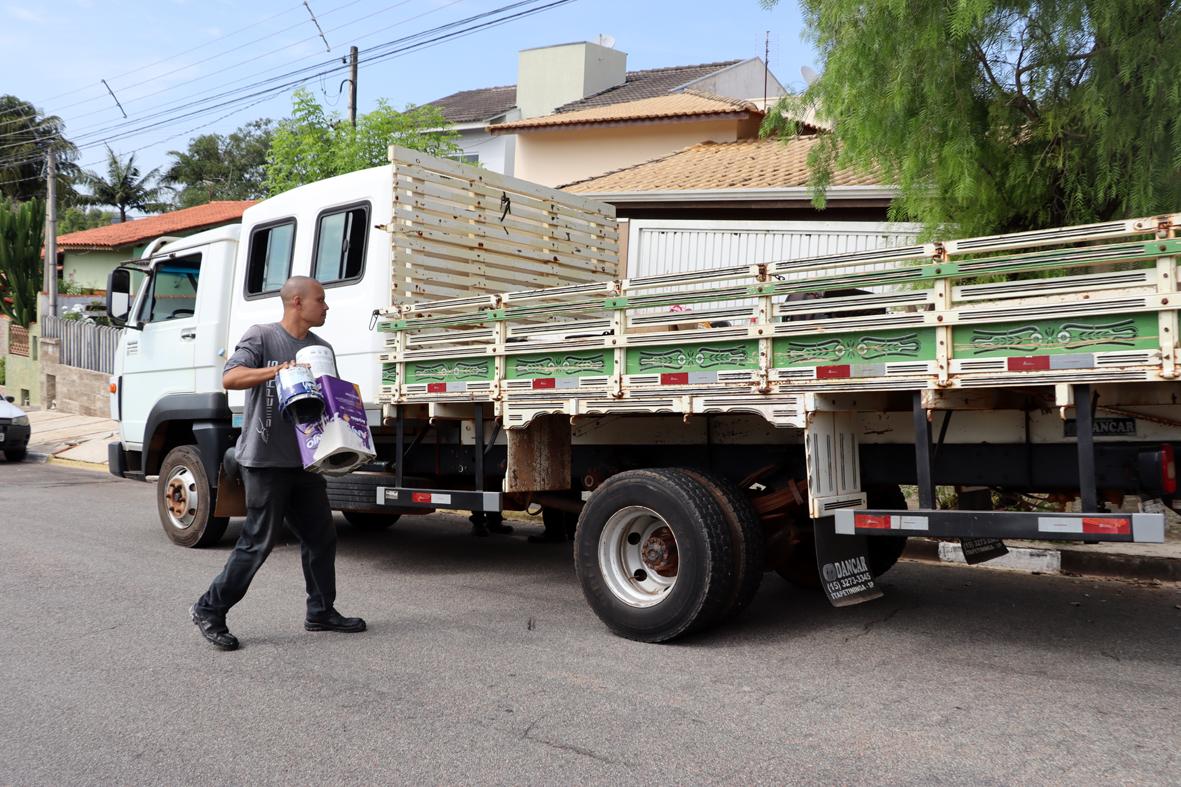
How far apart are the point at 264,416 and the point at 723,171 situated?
35.5ft

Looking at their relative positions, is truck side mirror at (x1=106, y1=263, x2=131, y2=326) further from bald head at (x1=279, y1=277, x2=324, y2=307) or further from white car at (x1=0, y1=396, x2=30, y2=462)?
white car at (x1=0, y1=396, x2=30, y2=462)

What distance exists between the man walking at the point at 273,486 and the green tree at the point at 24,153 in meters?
47.1

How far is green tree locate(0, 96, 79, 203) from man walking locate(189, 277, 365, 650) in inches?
1855

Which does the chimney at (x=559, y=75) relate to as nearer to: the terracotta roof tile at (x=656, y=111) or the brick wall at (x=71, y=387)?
the terracotta roof tile at (x=656, y=111)

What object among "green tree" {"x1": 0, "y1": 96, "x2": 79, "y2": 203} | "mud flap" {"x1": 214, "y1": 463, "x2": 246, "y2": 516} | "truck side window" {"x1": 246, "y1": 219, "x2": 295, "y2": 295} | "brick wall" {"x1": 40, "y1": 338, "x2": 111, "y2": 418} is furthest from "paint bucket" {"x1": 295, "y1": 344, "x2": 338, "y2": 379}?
"green tree" {"x1": 0, "y1": 96, "x2": 79, "y2": 203}

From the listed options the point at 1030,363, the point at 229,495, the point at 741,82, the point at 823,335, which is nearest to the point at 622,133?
the point at 741,82

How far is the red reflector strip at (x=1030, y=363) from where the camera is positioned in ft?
13.5

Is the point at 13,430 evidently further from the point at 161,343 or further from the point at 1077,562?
the point at 1077,562

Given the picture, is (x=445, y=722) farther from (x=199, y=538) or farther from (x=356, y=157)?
(x=356, y=157)

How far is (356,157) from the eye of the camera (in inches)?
717

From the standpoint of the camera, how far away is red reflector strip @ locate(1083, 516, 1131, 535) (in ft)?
13.4

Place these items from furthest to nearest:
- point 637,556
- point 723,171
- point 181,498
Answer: point 723,171 < point 181,498 < point 637,556

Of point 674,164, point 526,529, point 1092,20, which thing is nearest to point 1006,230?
point 1092,20

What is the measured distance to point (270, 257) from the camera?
789cm
